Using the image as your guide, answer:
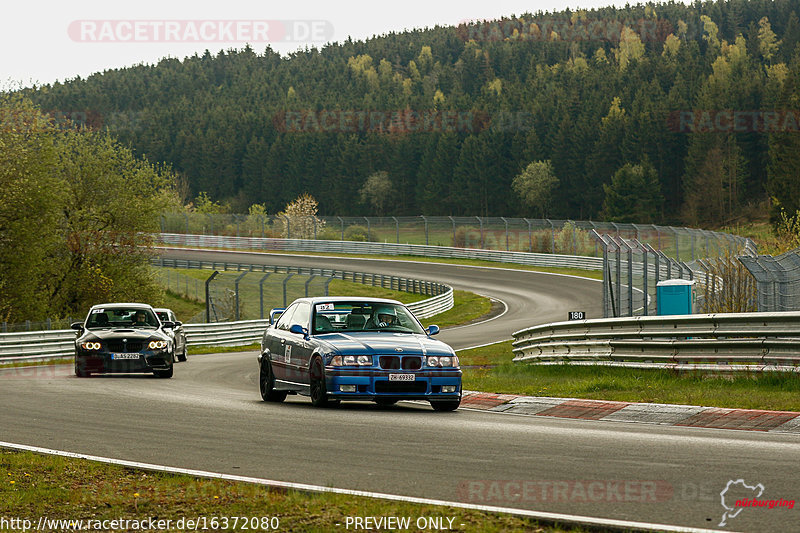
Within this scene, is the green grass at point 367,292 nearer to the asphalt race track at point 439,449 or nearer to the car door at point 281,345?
the car door at point 281,345

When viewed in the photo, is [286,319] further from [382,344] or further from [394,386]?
[394,386]

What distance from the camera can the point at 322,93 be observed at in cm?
19212

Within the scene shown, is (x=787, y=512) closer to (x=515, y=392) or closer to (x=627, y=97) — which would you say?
(x=515, y=392)

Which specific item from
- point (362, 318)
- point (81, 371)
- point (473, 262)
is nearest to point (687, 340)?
point (362, 318)

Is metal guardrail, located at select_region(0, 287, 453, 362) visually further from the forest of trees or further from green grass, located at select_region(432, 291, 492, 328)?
the forest of trees

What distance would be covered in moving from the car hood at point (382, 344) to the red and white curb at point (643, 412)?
4.35 ft

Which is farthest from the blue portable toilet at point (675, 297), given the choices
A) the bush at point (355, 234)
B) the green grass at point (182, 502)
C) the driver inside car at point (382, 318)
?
the bush at point (355, 234)

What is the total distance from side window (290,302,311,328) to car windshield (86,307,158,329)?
7388 mm

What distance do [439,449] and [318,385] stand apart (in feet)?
14.2

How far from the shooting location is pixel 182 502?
22.7 feet

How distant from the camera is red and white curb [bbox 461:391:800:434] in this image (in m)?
10.9

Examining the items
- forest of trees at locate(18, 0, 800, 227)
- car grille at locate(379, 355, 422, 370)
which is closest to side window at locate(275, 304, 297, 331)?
car grille at locate(379, 355, 422, 370)

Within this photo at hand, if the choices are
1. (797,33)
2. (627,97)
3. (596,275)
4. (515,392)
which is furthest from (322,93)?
(515,392)

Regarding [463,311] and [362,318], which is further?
[463,311]
